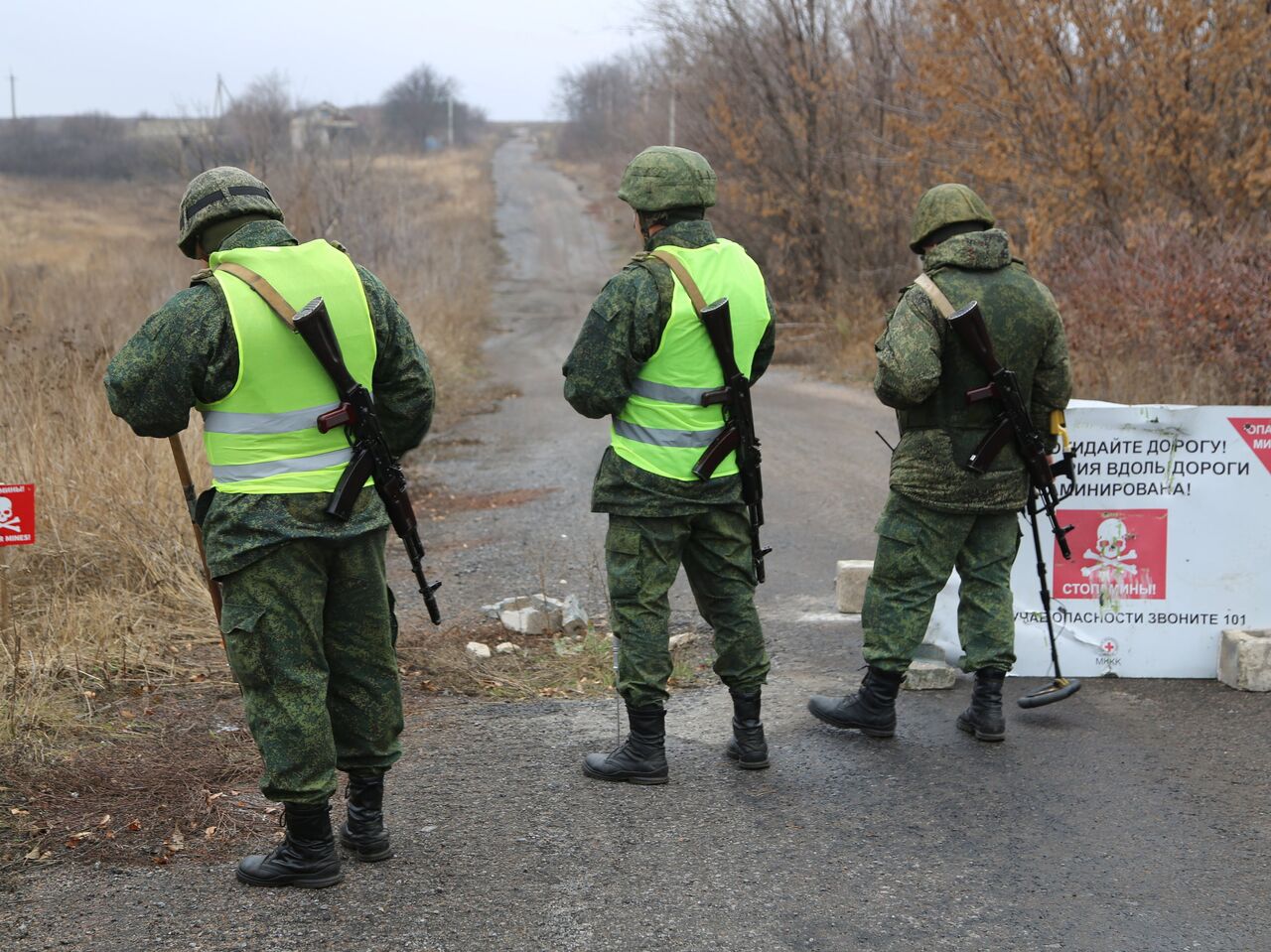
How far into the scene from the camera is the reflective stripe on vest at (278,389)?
3.34 metres

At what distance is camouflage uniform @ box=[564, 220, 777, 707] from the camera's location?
13.6 feet

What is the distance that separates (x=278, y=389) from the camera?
3398 millimetres

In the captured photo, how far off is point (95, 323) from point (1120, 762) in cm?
915

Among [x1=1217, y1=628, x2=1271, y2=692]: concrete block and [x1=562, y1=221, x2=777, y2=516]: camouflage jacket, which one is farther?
[x1=1217, y1=628, x2=1271, y2=692]: concrete block

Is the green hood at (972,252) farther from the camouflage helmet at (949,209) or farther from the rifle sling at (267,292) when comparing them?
the rifle sling at (267,292)

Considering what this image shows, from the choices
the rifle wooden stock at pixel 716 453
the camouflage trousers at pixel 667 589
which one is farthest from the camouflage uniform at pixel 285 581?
the rifle wooden stock at pixel 716 453

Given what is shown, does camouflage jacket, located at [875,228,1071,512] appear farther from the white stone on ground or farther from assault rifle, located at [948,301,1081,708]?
the white stone on ground

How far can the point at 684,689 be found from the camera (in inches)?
213

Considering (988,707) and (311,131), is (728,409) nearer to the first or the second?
(988,707)

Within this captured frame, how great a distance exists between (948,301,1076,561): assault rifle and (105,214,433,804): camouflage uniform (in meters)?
1.95

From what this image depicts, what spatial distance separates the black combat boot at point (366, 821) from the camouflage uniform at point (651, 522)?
95 centimetres

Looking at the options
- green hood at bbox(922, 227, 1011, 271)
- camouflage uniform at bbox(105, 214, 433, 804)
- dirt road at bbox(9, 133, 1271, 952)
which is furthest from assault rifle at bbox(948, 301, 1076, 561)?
camouflage uniform at bbox(105, 214, 433, 804)

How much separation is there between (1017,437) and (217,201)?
9.01 ft

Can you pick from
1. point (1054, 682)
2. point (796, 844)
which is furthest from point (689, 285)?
point (1054, 682)
